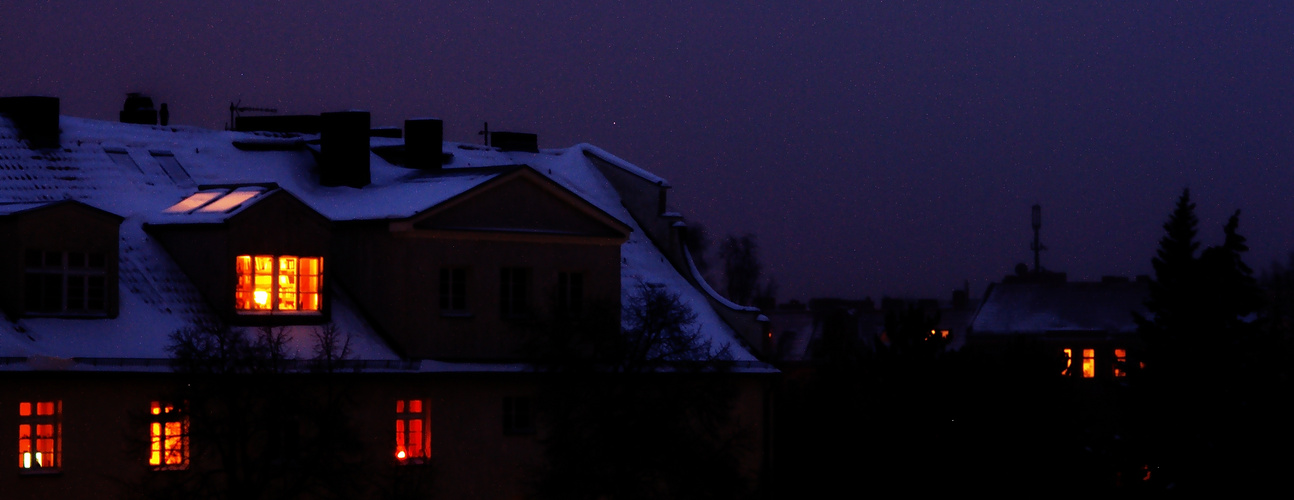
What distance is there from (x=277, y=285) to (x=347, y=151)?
18.8ft

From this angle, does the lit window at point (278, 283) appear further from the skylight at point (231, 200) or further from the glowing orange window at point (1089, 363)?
the glowing orange window at point (1089, 363)

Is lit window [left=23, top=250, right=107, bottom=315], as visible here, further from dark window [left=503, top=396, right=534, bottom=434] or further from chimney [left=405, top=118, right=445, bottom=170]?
chimney [left=405, top=118, right=445, bottom=170]

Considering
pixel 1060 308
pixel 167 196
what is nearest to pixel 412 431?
pixel 167 196

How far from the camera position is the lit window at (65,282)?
1383 inches

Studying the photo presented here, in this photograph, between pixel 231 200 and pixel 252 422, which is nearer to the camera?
pixel 252 422

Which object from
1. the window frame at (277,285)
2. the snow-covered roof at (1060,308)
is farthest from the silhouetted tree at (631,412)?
the snow-covered roof at (1060,308)

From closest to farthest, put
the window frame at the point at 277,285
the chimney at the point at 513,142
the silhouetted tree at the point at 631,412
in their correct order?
the silhouetted tree at the point at 631,412 < the window frame at the point at 277,285 < the chimney at the point at 513,142

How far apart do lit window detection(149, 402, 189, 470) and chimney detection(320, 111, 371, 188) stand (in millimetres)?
9030

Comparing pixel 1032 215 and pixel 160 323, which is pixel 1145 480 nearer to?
pixel 160 323

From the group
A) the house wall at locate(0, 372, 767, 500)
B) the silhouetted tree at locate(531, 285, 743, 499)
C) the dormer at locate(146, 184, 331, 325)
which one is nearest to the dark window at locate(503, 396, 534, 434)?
the house wall at locate(0, 372, 767, 500)

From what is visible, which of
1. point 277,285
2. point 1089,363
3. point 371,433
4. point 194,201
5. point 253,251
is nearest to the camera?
point 253,251

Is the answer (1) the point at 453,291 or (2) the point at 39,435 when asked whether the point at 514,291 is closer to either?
(1) the point at 453,291

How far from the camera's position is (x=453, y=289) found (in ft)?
135

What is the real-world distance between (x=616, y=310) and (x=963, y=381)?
58.8ft
